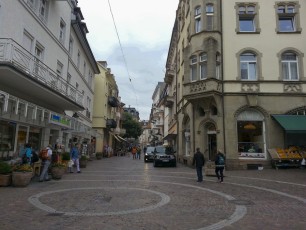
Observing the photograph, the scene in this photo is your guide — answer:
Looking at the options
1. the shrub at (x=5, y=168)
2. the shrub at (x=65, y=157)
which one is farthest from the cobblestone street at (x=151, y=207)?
the shrub at (x=65, y=157)

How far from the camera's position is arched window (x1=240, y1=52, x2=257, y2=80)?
23.8 meters

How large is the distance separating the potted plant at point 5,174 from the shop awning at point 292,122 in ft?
57.7

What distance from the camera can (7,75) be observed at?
1255 centimetres

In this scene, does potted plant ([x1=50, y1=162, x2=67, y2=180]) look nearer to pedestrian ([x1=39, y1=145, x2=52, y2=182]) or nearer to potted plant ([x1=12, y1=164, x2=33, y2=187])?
pedestrian ([x1=39, y1=145, x2=52, y2=182])

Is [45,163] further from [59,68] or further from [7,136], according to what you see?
[59,68]

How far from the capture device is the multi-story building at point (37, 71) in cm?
1319

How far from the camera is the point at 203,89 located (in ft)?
75.9

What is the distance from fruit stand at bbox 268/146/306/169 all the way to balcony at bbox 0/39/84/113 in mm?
14456

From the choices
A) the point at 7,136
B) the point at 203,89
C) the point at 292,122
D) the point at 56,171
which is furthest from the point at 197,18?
the point at 7,136

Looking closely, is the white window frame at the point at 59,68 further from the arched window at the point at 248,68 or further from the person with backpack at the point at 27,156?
the arched window at the point at 248,68

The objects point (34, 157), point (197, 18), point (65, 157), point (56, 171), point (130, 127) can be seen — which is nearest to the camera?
point (34, 157)

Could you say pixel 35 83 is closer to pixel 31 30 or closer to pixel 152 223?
pixel 31 30

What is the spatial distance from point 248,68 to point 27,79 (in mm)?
16865

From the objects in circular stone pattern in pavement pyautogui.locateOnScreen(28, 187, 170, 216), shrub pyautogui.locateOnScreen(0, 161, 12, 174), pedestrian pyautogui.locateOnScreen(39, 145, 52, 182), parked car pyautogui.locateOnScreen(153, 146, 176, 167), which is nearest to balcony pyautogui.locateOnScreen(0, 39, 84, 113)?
pedestrian pyautogui.locateOnScreen(39, 145, 52, 182)
